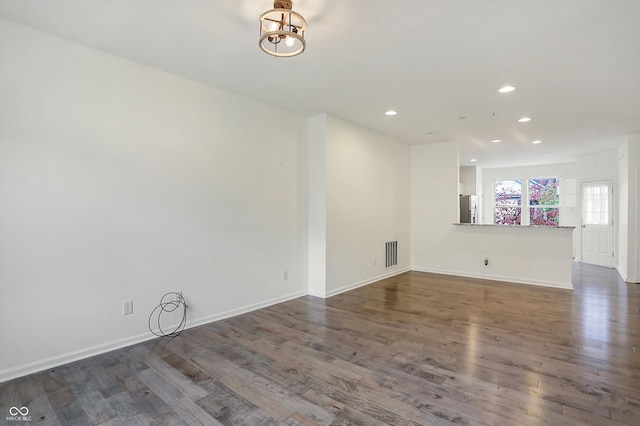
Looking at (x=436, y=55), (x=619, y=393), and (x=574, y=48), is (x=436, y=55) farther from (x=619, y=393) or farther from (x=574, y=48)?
(x=619, y=393)

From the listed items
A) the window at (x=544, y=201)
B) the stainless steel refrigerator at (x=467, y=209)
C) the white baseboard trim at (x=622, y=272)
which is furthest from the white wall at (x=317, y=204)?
the window at (x=544, y=201)

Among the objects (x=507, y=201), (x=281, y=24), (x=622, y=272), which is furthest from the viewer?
(x=507, y=201)

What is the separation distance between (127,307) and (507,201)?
35.4 ft

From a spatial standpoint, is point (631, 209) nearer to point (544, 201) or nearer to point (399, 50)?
point (544, 201)

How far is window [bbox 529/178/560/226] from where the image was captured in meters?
9.52

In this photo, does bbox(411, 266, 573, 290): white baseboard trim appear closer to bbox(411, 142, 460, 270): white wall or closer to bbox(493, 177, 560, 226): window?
bbox(411, 142, 460, 270): white wall

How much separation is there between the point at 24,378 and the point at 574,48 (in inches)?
200

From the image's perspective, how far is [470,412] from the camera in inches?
78.8

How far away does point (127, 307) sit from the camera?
300 centimetres

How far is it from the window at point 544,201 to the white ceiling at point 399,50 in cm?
556

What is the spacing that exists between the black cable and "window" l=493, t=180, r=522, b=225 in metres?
10.0

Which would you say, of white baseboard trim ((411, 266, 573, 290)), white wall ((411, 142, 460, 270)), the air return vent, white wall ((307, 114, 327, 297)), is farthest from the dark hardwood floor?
white wall ((411, 142, 460, 270))

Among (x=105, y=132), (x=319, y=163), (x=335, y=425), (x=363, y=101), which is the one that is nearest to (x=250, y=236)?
(x=319, y=163)

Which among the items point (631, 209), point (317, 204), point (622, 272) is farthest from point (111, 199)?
point (622, 272)
